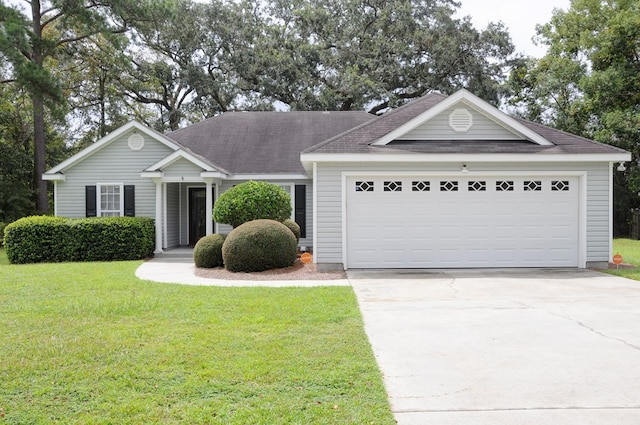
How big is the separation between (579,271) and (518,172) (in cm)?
267

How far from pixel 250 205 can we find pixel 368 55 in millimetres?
20099

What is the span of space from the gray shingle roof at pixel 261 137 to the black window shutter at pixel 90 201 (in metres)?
3.69

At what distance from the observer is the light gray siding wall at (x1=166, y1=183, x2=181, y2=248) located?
17172 millimetres

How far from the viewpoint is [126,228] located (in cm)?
1481

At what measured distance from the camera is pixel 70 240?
48.1ft

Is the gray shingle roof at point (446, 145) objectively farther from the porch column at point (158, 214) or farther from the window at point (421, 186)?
the porch column at point (158, 214)

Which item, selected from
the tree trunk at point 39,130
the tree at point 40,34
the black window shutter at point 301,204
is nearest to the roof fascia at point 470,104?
the black window shutter at point 301,204

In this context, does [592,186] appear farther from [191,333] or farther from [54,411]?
[54,411]

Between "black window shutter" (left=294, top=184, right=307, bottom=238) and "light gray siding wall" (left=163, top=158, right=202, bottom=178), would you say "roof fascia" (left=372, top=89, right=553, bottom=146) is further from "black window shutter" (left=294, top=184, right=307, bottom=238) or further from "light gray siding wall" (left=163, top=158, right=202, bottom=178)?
"light gray siding wall" (left=163, top=158, right=202, bottom=178)

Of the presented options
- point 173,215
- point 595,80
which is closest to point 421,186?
point 173,215

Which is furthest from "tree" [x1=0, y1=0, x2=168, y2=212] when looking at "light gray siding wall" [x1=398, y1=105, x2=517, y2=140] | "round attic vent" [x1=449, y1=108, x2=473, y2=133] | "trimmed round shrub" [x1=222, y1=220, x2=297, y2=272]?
"round attic vent" [x1=449, y1=108, x2=473, y2=133]

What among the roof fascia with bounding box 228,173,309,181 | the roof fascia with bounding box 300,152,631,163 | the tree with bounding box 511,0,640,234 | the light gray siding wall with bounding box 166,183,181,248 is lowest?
the light gray siding wall with bounding box 166,183,181,248

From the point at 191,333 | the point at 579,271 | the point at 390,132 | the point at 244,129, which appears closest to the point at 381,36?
the point at 244,129

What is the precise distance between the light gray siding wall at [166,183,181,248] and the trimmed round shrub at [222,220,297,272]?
5.87 metres
